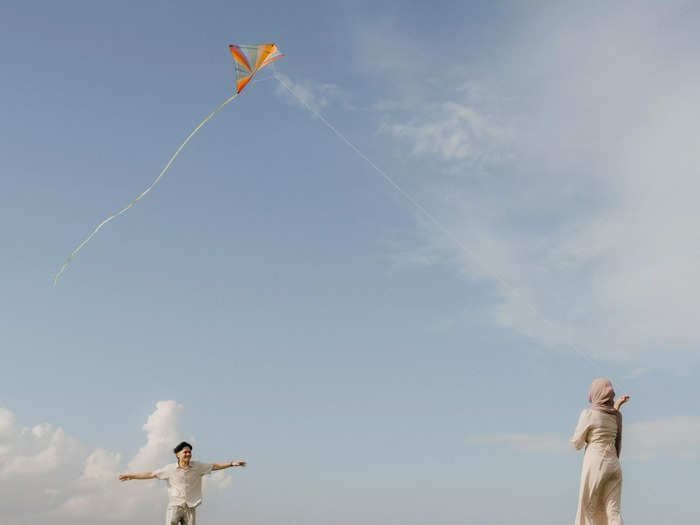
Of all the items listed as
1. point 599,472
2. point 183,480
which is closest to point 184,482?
point 183,480

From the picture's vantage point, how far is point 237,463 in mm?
15359

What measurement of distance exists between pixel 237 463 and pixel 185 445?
1.22 meters

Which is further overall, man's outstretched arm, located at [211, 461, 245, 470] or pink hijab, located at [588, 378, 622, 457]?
man's outstretched arm, located at [211, 461, 245, 470]

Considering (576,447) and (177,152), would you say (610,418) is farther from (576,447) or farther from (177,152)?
Result: (177,152)

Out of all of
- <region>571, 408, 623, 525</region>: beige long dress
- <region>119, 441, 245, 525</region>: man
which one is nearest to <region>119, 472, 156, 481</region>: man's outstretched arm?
<region>119, 441, 245, 525</region>: man

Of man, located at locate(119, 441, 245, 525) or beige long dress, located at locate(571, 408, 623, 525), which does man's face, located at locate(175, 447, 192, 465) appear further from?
beige long dress, located at locate(571, 408, 623, 525)

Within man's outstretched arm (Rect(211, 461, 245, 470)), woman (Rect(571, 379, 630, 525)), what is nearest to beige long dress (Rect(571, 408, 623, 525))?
woman (Rect(571, 379, 630, 525))

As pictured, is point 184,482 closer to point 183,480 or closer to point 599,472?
point 183,480

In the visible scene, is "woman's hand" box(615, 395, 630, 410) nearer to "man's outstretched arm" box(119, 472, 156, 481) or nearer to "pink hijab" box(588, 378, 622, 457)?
"pink hijab" box(588, 378, 622, 457)

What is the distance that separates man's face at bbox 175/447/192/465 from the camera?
15.3m

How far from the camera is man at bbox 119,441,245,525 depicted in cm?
1512

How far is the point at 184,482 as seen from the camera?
49.9ft

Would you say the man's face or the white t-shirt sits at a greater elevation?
→ the man's face

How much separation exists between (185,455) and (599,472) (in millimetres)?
8602
